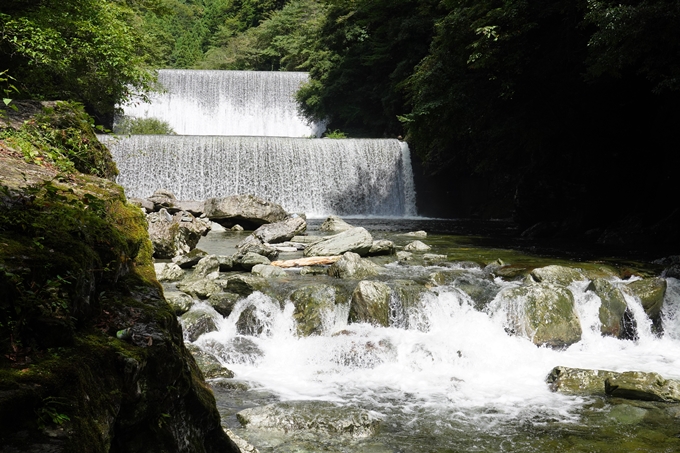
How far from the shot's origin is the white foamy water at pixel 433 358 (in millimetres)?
6148

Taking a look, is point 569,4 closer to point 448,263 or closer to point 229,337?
point 448,263

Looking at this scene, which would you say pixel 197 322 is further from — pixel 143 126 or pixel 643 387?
pixel 143 126

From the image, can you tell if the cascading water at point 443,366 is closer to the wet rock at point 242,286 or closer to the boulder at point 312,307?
the boulder at point 312,307

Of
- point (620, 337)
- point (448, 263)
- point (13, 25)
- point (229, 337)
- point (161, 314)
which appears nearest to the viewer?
point (161, 314)

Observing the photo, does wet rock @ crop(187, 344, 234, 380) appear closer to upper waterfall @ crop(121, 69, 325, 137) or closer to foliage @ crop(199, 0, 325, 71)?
upper waterfall @ crop(121, 69, 325, 137)

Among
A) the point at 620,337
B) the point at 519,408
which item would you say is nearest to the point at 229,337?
the point at 519,408

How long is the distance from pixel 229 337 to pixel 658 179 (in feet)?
39.0

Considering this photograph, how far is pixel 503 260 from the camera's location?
1155cm

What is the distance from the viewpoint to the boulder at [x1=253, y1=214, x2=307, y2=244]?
1421 centimetres

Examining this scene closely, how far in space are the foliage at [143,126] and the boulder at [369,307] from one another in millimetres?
25030

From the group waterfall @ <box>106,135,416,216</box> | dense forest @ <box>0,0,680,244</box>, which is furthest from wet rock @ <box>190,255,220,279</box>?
waterfall @ <box>106,135,416,216</box>

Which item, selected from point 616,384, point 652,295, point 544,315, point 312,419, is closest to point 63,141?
point 312,419

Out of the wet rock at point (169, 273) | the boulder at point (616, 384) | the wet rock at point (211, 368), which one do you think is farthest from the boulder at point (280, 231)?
the boulder at point (616, 384)

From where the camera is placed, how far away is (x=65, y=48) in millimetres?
11781
